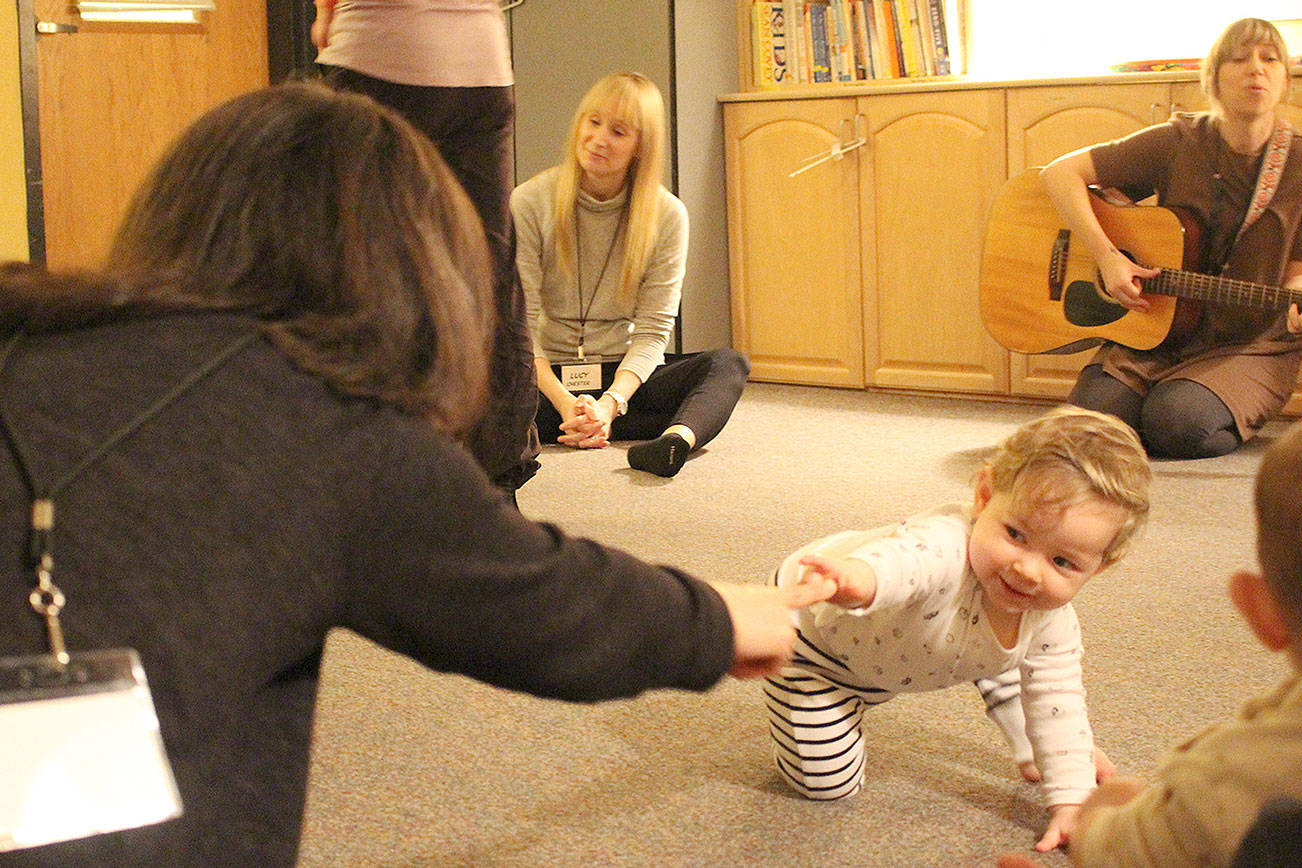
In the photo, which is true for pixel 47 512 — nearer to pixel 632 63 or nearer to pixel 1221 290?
pixel 1221 290

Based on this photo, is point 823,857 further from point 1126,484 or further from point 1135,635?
point 1135,635

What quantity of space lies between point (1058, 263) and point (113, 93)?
2.33 m

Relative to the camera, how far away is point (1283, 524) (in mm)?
670

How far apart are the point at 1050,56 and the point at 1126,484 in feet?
10.2

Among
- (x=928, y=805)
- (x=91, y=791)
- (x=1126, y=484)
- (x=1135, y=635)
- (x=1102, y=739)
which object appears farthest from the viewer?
(x=1135, y=635)

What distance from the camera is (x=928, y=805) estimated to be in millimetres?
1302

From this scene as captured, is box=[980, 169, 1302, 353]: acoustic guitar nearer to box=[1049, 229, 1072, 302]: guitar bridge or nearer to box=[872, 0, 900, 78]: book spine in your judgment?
box=[1049, 229, 1072, 302]: guitar bridge

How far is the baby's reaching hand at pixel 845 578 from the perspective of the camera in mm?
1058

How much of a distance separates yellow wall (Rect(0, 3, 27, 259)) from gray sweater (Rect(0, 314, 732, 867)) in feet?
8.76

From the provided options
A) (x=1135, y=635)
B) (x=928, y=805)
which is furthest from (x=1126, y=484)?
(x=1135, y=635)

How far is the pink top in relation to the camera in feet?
5.05

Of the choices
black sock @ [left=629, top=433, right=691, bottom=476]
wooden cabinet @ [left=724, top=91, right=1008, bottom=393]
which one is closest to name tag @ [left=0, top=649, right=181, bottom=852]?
black sock @ [left=629, top=433, right=691, bottom=476]

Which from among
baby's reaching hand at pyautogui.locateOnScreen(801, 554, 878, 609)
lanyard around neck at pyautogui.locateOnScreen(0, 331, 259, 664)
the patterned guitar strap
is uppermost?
the patterned guitar strap

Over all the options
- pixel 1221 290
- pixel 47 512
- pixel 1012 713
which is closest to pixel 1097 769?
pixel 1012 713
